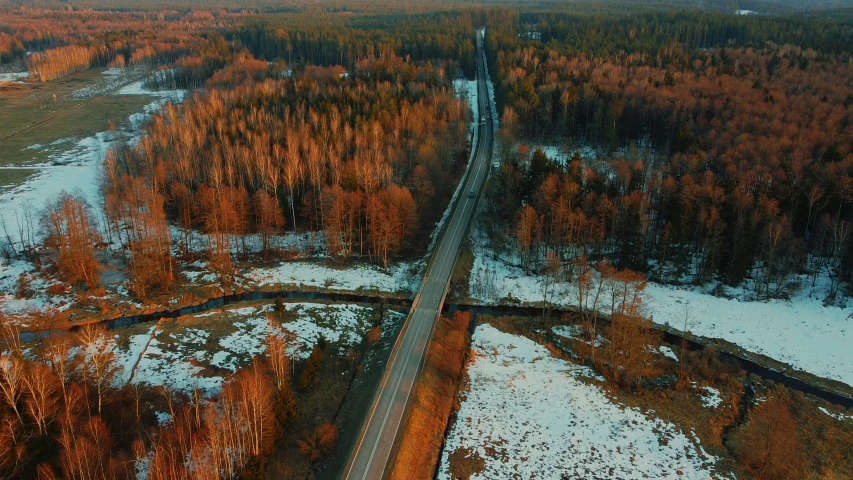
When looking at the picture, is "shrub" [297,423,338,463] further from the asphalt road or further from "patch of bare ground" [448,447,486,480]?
"patch of bare ground" [448,447,486,480]

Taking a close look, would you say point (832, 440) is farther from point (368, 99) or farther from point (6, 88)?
point (6, 88)

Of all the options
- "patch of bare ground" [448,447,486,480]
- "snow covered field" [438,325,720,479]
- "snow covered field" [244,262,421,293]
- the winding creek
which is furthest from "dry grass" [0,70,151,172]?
"patch of bare ground" [448,447,486,480]

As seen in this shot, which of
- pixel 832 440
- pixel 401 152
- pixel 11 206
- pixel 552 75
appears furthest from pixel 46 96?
pixel 832 440

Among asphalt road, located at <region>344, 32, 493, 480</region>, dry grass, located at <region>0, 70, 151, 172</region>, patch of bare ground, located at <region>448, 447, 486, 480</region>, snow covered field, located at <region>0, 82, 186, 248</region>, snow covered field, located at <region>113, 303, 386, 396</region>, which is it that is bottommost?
patch of bare ground, located at <region>448, 447, 486, 480</region>

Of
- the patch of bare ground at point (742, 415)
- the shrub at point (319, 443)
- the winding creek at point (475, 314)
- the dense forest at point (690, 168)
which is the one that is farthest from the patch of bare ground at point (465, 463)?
the dense forest at point (690, 168)

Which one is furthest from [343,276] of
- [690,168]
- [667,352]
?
[690,168]

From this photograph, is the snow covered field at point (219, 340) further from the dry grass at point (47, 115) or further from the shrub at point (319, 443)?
the dry grass at point (47, 115)
